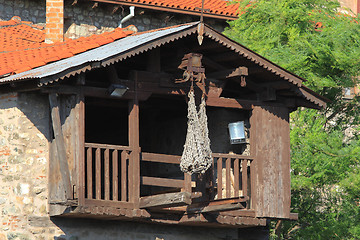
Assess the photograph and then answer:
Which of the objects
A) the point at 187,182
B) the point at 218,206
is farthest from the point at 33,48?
the point at 218,206

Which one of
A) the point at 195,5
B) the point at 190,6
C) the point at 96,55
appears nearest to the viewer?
the point at 96,55

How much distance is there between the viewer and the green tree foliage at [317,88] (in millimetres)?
17703

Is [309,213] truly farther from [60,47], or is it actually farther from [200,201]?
[60,47]

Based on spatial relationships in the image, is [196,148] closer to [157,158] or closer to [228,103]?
[157,158]

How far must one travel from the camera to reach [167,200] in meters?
13.9

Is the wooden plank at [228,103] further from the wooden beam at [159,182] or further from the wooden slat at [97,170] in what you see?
the wooden slat at [97,170]

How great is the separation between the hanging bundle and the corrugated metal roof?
3.84ft

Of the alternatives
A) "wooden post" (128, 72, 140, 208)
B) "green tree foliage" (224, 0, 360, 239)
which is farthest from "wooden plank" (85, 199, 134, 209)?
"green tree foliage" (224, 0, 360, 239)

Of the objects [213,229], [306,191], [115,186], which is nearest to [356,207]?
[306,191]

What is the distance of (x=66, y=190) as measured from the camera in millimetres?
13727

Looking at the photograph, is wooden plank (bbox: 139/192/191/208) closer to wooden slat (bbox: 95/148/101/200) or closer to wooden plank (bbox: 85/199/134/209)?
wooden plank (bbox: 85/199/134/209)

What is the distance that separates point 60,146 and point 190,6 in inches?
321

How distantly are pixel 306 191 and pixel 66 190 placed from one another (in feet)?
20.8

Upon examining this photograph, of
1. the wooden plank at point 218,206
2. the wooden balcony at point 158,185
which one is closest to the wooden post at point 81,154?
the wooden balcony at point 158,185
